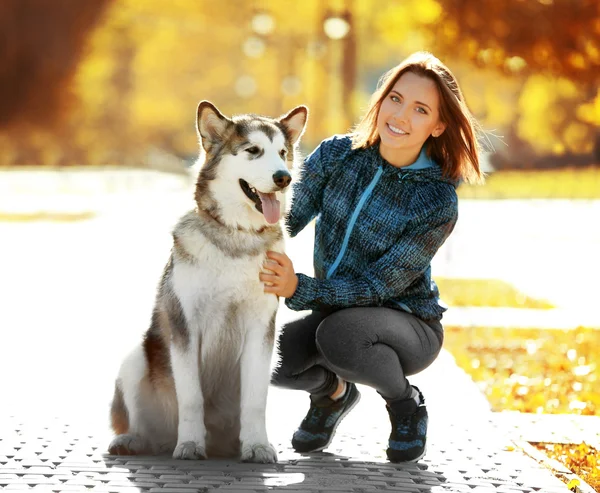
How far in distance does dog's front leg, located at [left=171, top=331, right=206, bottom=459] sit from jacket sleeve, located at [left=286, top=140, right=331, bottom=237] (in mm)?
969

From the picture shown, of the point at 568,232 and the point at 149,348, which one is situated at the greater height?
the point at 568,232

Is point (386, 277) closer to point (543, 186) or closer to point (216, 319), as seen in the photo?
point (216, 319)

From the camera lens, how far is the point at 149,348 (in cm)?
478

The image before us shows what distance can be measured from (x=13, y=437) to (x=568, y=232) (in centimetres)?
1622

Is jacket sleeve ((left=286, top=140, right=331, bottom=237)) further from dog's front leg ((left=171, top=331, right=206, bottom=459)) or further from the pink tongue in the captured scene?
dog's front leg ((left=171, top=331, right=206, bottom=459))

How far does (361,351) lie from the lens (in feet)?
15.6

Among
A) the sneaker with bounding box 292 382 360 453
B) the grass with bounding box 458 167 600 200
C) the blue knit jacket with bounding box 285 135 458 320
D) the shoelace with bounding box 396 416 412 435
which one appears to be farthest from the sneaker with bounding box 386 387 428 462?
the grass with bounding box 458 167 600 200

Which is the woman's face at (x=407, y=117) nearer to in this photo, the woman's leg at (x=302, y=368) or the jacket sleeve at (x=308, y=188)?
the jacket sleeve at (x=308, y=188)

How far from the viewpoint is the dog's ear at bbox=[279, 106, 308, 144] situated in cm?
487

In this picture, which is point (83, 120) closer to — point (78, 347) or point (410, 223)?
point (78, 347)

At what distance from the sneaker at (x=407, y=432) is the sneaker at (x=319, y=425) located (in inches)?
12.0

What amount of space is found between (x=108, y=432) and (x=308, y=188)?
153cm

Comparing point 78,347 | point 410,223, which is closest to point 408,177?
point 410,223

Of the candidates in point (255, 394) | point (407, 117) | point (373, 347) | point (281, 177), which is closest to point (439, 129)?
point (407, 117)
